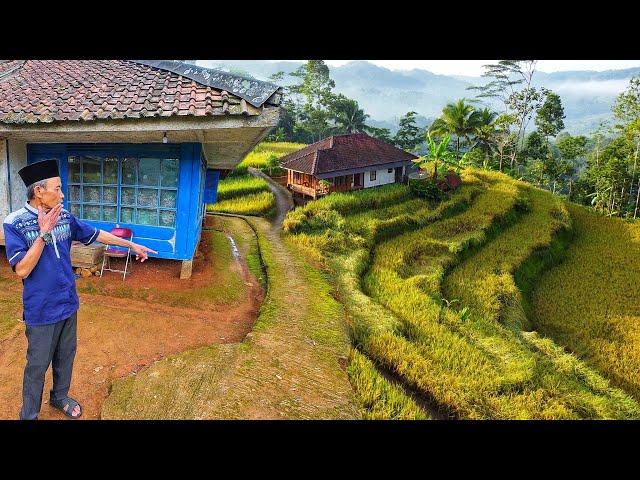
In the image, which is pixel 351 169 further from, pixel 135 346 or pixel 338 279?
pixel 135 346

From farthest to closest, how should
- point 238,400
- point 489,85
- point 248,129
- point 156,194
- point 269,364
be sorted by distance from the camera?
point 489,85 → point 156,194 → point 248,129 → point 269,364 → point 238,400

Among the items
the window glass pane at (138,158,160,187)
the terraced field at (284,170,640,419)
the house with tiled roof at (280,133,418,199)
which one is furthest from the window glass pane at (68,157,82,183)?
the house with tiled roof at (280,133,418,199)

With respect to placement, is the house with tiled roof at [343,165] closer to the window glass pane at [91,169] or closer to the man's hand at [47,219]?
the window glass pane at [91,169]

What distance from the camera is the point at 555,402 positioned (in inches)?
219

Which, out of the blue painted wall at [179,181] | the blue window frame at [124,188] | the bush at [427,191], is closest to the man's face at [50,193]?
the blue painted wall at [179,181]

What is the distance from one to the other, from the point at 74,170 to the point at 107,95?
1788 mm

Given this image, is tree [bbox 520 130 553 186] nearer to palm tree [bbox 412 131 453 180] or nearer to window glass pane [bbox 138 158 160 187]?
palm tree [bbox 412 131 453 180]

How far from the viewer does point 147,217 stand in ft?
20.6

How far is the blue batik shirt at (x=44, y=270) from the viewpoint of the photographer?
2.72 metres

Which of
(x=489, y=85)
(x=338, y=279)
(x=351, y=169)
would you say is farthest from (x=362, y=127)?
(x=338, y=279)

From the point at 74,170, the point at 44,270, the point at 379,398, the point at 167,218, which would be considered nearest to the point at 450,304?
the point at 379,398

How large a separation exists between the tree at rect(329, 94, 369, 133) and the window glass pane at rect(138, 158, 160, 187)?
3858 cm

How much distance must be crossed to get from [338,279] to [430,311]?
73.0 inches

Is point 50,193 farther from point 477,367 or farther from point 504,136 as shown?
point 504,136
